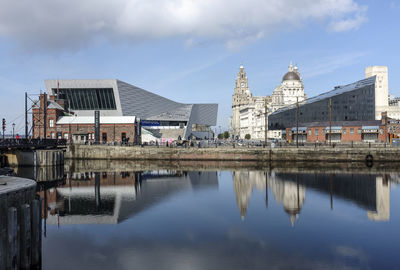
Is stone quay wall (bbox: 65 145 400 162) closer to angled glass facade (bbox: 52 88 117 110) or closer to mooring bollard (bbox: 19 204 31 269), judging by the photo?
angled glass facade (bbox: 52 88 117 110)

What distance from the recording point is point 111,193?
36750mm

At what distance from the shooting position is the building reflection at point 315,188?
99.2 feet

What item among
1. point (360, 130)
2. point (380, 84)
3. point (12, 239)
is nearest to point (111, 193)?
point (12, 239)

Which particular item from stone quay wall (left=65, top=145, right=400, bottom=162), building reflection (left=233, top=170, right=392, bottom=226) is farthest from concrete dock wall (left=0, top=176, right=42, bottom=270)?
stone quay wall (left=65, top=145, right=400, bottom=162)

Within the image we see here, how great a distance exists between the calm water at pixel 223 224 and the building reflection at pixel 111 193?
101 millimetres

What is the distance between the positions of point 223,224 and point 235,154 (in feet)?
132

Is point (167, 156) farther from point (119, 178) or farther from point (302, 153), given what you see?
point (302, 153)

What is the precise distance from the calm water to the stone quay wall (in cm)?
1734

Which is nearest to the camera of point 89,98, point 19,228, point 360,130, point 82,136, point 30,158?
point 19,228

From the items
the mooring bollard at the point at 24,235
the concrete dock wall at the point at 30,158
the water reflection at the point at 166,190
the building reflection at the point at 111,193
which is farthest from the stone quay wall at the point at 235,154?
the mooring bollard at the point at 24,235

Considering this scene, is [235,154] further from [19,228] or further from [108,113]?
[19,228]

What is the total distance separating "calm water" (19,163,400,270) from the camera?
715 inches

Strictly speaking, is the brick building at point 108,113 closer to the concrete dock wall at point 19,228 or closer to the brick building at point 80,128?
the brick building at point 80,128

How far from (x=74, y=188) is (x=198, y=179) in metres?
15.8
